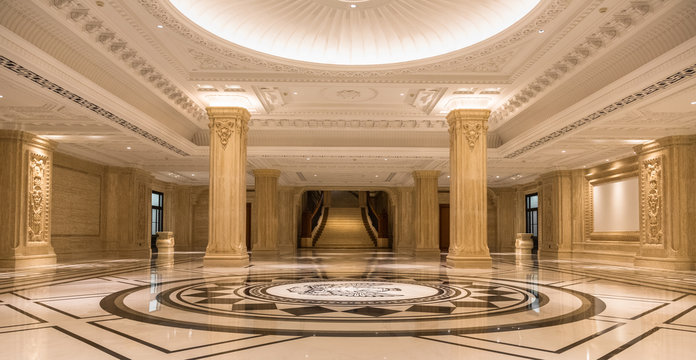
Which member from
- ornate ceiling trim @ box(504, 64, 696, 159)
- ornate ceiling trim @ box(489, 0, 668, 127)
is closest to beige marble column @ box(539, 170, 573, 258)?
ornate ceiling trim @ box(504, 64, 696, 159)

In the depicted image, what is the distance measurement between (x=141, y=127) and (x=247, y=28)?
12.9 feet

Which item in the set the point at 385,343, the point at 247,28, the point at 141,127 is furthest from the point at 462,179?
the point at 385,343

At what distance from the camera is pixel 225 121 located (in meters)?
11.3

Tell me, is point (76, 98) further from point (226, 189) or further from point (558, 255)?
point (558, 255)

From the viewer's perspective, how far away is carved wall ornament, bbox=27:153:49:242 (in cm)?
1221

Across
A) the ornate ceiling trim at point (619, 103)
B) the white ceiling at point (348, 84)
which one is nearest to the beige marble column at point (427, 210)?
the white ceiling at point (348, 84)

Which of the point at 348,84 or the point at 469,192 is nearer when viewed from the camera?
the point at 348,84

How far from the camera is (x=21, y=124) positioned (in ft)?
37.4

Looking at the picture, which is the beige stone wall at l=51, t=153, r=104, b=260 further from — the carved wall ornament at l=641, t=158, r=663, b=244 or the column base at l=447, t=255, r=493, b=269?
the carved wall ornament at l=641, t=158, r=663, b=244

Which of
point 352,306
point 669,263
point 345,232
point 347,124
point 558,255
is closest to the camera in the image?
point 352,306

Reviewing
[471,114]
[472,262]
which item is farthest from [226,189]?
[471,114]

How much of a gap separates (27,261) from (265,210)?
783cm

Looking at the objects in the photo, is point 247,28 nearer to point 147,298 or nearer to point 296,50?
point 296,50

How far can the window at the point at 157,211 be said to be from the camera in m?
24.2
